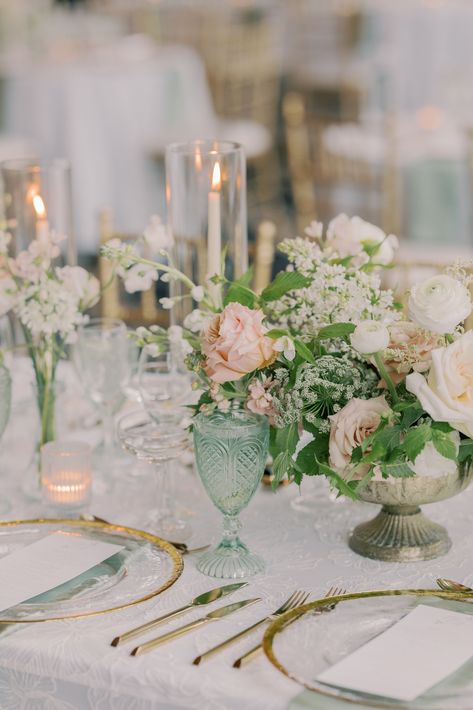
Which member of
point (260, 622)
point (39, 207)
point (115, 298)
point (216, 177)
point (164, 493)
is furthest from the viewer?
point (115, 298)

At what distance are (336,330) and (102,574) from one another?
400 mm

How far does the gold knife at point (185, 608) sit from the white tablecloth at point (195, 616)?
0.01m

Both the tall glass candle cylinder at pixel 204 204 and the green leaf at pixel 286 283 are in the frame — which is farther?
the tall glass candle cylinder at pixel 204 204

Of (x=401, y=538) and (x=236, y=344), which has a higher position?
(x=236, y=344)

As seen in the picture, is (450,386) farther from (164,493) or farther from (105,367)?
(105,367)

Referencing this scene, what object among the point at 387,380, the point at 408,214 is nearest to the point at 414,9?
the point at 408,214

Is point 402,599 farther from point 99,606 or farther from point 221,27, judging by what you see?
point 221,27

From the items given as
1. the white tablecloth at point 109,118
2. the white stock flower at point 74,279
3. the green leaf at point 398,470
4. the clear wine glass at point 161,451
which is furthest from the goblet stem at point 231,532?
the white tablecloth at point 109,118

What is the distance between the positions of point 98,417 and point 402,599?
815 millimetres

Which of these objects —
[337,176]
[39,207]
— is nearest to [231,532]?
[39,207]

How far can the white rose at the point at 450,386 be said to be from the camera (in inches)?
52.1

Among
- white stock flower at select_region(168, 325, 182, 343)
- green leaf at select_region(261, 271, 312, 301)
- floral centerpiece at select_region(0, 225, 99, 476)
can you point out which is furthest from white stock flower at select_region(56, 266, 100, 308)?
green leaf at select_region(261, 271, 312, 301)

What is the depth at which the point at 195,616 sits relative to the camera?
1333mm

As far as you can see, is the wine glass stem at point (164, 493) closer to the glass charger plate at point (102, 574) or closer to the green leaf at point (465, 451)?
the glass charger plate at point (102, 574)
